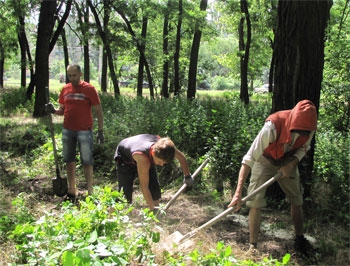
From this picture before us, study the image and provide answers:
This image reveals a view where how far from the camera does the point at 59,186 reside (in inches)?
221

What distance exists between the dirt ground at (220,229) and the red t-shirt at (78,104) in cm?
127

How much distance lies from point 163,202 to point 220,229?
1.22 meters

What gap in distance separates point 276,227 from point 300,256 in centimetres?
64

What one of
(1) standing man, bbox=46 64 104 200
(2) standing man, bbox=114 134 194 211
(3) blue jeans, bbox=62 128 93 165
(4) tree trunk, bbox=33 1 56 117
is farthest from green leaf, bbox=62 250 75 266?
(4) tree trunk, bbox=33 1 56 117

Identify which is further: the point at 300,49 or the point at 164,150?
the point at 300,49

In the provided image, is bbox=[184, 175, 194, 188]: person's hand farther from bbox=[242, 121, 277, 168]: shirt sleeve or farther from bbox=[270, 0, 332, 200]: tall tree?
bbox=[270, 0, 332, 200]: tall tree

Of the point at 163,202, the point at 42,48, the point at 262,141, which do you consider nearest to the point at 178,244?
the point at 262,141

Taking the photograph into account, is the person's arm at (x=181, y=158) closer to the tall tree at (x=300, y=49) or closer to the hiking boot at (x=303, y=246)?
the hiking boot at (x=303, y=246)

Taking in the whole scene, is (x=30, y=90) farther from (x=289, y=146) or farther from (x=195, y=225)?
(x=289, y=146)

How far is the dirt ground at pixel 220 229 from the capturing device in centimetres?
356

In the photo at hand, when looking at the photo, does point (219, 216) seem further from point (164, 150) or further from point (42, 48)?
point (42, 48)

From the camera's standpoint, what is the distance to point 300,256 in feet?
13.4

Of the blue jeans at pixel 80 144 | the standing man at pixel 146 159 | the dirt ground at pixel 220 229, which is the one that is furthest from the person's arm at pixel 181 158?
the blue jeans at pixel 80 144

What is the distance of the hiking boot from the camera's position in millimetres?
4086
